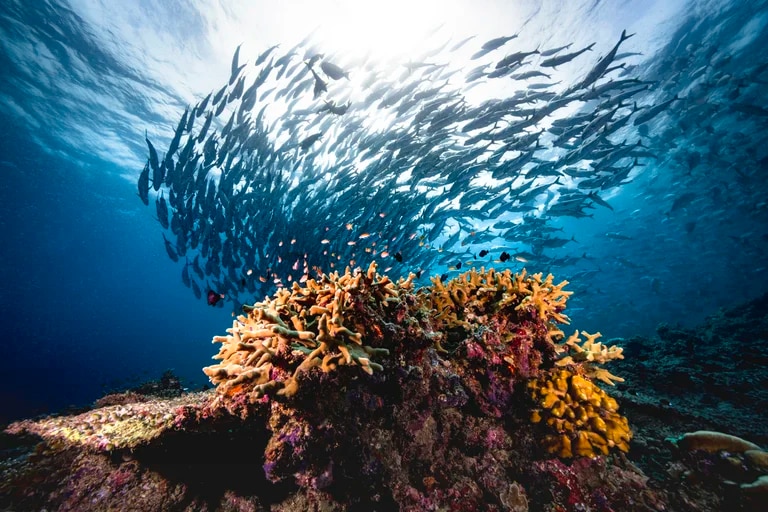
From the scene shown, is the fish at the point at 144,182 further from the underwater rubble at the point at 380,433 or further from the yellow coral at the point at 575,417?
the yellow coral at the point at 575,417

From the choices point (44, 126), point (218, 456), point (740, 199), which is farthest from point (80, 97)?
point (740, 199)

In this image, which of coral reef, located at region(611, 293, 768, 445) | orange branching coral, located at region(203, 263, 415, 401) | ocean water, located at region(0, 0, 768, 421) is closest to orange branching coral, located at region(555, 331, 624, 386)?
coral reef, located at region(611, 293, 768, 445)

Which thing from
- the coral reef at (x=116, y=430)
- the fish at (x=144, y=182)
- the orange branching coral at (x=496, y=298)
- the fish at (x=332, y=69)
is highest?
the fish at (x=144, y=182)

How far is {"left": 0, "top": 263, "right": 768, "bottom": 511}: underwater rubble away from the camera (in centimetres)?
219

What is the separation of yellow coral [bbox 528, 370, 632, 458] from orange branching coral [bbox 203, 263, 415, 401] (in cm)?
169

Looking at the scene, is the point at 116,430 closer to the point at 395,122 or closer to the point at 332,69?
the point at 332,69

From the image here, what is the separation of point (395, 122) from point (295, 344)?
1096cm

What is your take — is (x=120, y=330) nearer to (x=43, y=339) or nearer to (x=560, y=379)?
(x=43, y=339)

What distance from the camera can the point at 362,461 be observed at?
96.2 inches

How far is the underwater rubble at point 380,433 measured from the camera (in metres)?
2.19

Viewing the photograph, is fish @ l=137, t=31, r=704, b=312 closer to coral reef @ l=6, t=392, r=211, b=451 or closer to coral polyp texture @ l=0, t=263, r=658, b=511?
coral polyp texture @ l=0, t=263, r=658, b=511

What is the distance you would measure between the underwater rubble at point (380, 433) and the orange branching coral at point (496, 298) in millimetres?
29

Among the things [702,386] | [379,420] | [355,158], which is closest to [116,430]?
[379,420]

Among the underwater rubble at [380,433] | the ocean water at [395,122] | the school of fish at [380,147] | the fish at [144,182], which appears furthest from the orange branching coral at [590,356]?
the fish at [144,182]
